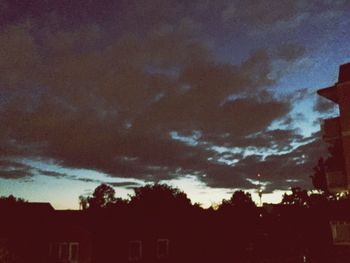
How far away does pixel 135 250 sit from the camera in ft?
109

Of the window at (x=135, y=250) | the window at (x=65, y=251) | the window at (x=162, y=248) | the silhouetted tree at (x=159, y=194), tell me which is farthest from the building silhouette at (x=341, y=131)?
the silhouetted tree at (x=159, y=194)

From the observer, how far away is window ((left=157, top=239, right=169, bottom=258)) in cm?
3428

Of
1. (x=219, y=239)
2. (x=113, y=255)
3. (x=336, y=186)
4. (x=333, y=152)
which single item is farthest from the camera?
(x=333, y=152)

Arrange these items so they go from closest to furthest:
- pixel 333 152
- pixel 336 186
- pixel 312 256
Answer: pixel 336 186
pixel 312 256
pixel 333 152

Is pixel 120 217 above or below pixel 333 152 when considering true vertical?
below

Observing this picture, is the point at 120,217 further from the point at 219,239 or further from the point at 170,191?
the point at 170,191

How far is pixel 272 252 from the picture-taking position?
158 feet

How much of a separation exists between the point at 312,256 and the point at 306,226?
388 cm

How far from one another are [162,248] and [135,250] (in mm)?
2657

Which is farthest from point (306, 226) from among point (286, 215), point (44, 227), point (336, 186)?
point (44, 227)

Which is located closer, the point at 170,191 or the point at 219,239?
the point at 219,239

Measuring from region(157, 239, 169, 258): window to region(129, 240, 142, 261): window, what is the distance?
72.9 inches

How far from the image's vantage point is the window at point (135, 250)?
33.0 m

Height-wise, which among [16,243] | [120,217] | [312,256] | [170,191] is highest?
[170,191]
